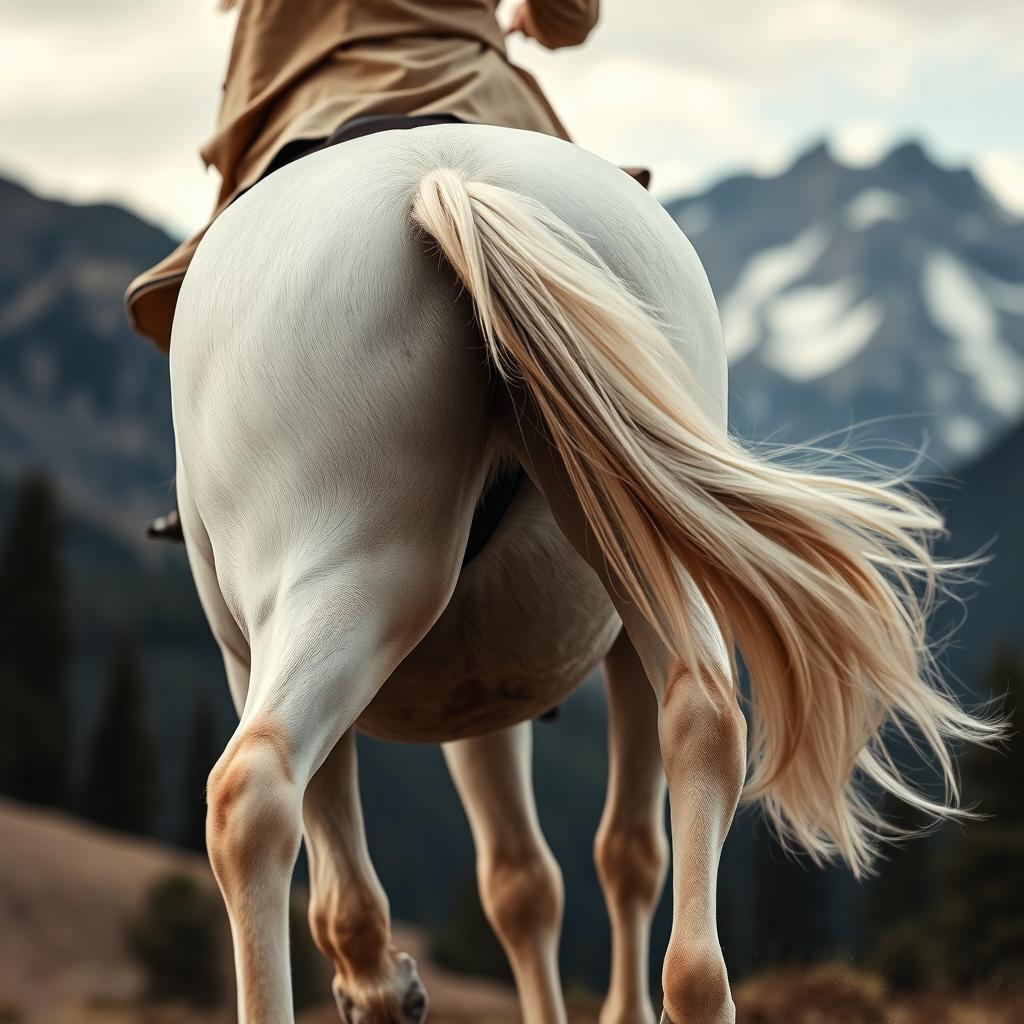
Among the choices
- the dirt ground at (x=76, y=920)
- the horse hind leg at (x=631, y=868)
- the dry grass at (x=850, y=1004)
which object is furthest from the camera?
the dirt ground at (x=76, y=920)

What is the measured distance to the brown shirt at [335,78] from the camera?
6.32ft

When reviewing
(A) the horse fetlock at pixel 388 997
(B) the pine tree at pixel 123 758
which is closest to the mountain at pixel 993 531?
(B) the pine tree at pixel 123 758

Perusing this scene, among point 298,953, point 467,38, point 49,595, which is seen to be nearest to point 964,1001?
point 467,38

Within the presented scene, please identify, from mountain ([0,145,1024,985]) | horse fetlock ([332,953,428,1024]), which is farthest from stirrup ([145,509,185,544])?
mountain ([0,145,1024,985])

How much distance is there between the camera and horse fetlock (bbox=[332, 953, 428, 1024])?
218 cm

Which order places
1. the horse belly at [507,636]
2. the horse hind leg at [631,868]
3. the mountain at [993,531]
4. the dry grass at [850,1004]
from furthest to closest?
the mountain at [993,531] < the dry grass at [850,1004] < the horse hind leg at [631,868] < the horse belly at [507,636]

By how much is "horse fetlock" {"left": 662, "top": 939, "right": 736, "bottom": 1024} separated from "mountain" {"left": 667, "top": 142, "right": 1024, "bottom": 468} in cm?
1992

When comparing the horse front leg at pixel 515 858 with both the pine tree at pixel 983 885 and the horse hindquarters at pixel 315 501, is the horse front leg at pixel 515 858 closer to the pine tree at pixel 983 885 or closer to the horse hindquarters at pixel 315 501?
the horse hindquarters at pixel 315 501

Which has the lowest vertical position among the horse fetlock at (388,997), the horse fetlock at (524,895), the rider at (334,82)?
the horse fetlock at (524,895)

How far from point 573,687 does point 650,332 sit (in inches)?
28.9

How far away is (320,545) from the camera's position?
1.43 metres

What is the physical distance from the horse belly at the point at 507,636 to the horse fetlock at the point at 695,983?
23.2 inches

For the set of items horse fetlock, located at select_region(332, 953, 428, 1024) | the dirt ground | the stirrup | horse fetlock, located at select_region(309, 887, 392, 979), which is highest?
the stirrup

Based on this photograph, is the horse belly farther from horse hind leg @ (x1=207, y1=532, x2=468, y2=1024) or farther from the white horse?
horse hind leg @ (x1=207, y1=532, x2=468, y2=1024)
